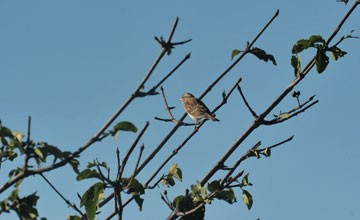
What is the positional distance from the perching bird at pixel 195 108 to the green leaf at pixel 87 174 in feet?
31.0

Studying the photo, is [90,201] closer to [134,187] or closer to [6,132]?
[134,187]

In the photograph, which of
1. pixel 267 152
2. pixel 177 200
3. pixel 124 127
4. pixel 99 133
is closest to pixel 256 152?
pixel 267 152

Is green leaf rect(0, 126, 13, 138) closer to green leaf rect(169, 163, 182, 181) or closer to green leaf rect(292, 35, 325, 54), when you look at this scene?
green leaf rect(169, 163, 182, 181)

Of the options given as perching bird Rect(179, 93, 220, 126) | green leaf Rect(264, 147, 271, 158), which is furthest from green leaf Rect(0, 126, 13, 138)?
perching bird Rect(179, 93, 220, 126)

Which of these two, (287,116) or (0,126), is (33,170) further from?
(287,116)

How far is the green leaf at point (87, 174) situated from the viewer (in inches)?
173

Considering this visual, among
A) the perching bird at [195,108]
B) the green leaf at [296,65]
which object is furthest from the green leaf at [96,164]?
the perching bird at [195,108]

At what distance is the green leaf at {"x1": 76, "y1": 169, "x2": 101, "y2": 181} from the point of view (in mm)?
4383

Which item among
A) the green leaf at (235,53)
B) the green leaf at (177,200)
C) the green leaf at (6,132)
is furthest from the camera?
the green leaf at (177,200)

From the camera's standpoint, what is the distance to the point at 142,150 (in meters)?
4.18

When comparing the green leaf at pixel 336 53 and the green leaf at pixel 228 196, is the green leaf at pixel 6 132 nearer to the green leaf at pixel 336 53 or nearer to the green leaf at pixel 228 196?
the green leaf at pixel 228 196

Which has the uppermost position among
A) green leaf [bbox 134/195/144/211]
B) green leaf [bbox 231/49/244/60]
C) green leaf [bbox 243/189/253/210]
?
green leaf [bbox 231/49/244/60]

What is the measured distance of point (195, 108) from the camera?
17156mm

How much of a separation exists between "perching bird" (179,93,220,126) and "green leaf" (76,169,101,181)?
9.45 meters
